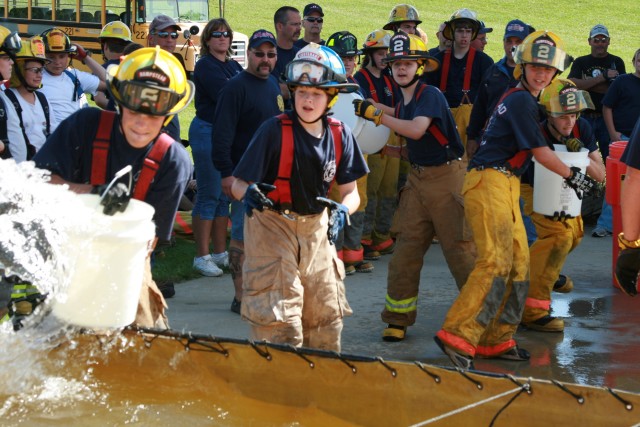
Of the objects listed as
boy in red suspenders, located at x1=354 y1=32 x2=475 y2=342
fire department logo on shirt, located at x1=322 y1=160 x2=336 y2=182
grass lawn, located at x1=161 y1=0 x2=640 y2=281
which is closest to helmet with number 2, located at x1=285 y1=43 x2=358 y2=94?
fire department logo on shirt, located at x1=322 y1=160 x2=336 y2=182

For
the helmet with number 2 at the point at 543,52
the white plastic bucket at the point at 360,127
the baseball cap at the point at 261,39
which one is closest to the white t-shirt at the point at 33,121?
the baseball cap at the point at 261,39

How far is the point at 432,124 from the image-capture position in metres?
6.89

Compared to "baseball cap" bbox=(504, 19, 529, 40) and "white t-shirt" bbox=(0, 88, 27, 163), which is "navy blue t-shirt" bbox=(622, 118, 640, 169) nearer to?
"white t-shirt" bbox=(0, 88, 27, 163)

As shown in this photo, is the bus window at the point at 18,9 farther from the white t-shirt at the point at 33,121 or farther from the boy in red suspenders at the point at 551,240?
the boy in red suspenders at the point at 551,240

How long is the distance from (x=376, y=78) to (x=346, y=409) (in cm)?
530

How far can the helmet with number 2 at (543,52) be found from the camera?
21.5 feet

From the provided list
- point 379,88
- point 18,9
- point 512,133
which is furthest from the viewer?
point 18,9

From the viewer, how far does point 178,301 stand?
771 centimetres

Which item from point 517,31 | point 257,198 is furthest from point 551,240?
point 517,31

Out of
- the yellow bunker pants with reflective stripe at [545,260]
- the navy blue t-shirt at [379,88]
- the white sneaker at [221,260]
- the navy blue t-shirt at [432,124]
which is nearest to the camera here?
the navy blue t-shirt at [432,124]

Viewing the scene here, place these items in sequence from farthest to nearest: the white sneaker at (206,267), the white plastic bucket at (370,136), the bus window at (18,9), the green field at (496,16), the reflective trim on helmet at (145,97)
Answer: the green field at (496,16) → the bus window at (18,9) → the white sneaker at (206,267) → the white plastic bucket at (370,136) → the reflective trim on helmet at (145,97)

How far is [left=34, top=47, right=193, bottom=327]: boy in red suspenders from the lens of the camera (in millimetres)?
4617

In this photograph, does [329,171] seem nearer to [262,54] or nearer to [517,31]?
[262,54]

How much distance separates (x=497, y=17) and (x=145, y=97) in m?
35.1
